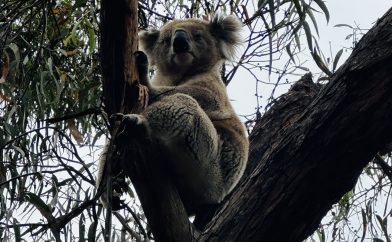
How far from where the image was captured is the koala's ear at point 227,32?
3916mm

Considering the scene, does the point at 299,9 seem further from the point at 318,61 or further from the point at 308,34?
the point at 318,61

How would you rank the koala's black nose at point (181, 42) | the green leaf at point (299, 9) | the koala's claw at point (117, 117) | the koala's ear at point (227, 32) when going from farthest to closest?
1. the koala's ear at point (227, 32)
2. the koala's black nose at point (181, 42)
3. the green leaf at point (299, 9)
4. the koala's claw at point (117, 117)

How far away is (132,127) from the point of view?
245 cm

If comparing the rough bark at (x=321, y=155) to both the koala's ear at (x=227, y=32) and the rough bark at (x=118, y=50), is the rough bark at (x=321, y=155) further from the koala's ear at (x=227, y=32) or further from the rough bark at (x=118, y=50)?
the koala's ear at (x=227, y=32)

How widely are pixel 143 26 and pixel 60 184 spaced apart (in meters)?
1.39

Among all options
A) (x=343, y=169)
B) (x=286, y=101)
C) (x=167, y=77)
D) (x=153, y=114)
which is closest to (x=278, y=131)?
(x=286, y=101)

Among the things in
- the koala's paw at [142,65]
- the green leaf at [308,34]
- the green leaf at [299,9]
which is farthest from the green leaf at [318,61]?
the koala's paw at [142,65]

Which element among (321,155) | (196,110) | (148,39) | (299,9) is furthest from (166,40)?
(321,155)

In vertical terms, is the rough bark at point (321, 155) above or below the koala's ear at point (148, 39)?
below

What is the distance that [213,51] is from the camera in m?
4.08

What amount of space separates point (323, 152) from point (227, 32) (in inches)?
86.0

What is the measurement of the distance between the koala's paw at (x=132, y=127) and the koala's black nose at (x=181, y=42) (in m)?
1.25

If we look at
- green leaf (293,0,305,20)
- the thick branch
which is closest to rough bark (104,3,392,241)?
the thick branch

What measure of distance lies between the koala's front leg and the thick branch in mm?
866
